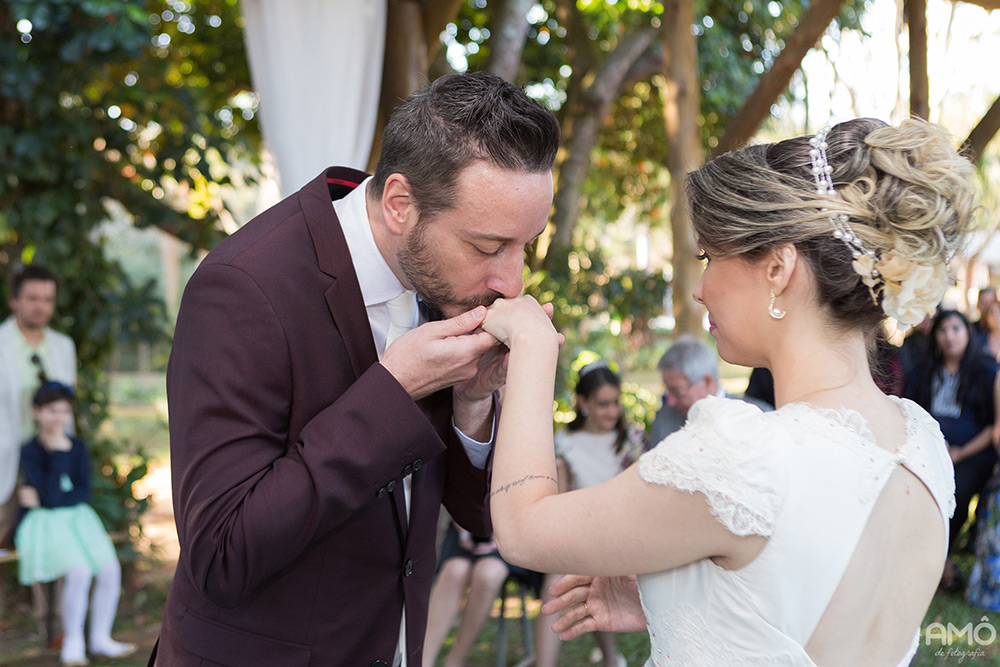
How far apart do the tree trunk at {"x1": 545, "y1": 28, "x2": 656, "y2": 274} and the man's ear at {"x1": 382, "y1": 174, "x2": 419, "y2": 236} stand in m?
6.38

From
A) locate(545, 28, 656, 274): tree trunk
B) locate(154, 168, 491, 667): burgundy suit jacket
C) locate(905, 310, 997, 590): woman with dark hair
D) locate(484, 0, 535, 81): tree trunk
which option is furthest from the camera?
locate(545, 28, 656, 274): tree trunk

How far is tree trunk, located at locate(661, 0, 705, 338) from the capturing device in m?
5.62

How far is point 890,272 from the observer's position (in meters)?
1.46

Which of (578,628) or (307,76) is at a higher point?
(307,76)

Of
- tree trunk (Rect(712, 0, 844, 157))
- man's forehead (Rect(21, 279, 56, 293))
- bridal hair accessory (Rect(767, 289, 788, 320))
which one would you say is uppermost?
tree trunk (Rect(712, 0, 844, 157))

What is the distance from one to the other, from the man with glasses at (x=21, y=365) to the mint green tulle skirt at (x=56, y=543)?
26 cm

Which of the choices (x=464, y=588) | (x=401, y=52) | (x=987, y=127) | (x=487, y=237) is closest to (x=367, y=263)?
(x=487, y=237)

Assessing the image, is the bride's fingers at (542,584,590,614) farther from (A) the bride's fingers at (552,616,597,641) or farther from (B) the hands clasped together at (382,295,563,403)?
(B) the hands clasped together at (382,295,563,403)

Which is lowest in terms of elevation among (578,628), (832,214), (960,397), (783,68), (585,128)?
(960,397)

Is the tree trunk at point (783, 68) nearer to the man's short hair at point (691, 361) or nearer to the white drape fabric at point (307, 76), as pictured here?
the man's short hair at point (691, 361)

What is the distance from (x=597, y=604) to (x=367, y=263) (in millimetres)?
858

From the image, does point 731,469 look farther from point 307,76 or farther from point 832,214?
point 307,76

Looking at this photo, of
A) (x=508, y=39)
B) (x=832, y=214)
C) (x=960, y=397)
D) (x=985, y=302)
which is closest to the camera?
(x=832, y=214)

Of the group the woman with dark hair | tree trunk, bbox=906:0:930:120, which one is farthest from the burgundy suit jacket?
the woman with dark hair
